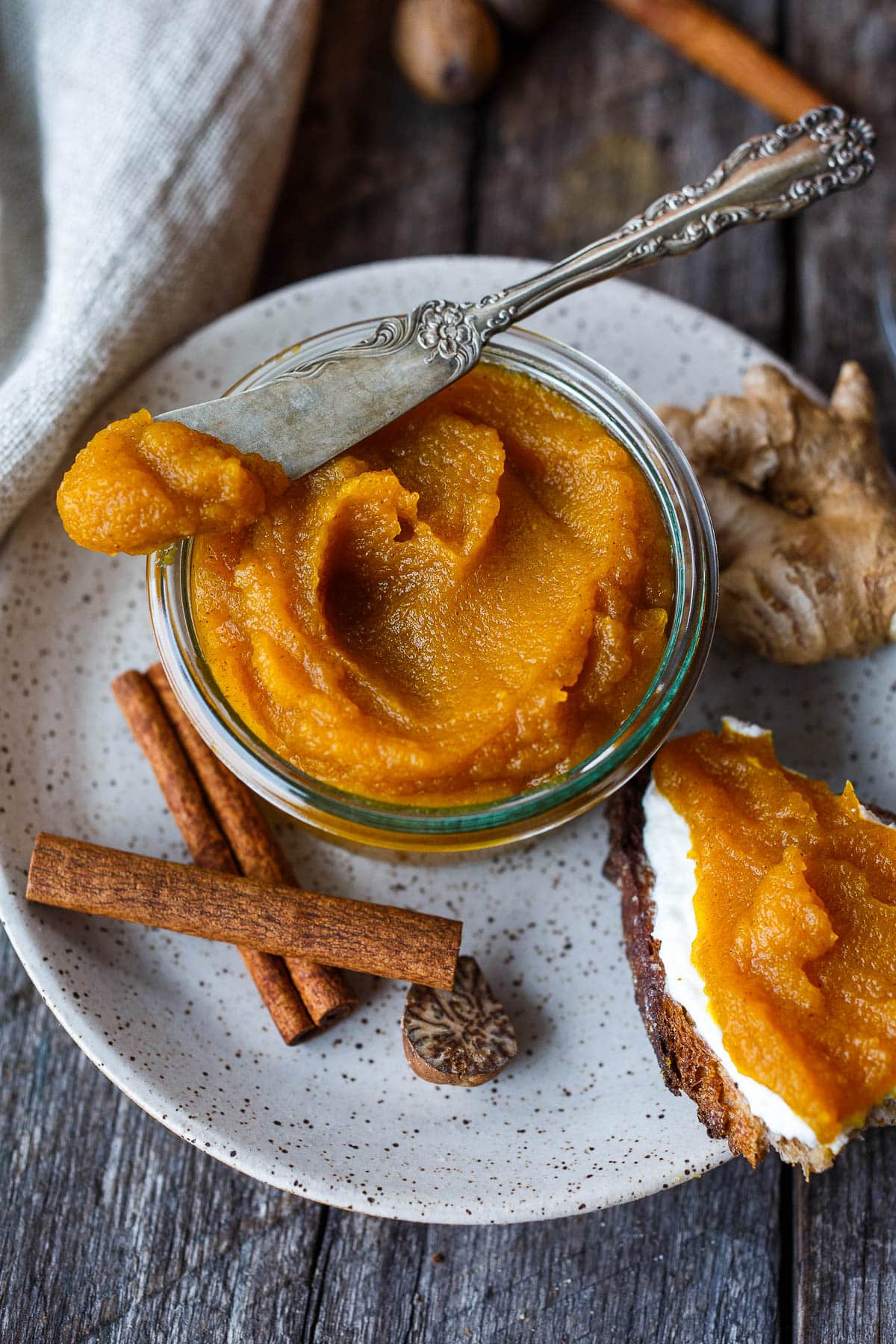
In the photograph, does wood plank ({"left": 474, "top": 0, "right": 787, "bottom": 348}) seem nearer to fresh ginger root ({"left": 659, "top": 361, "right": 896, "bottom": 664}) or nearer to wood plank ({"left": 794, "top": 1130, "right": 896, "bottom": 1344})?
fresh ginger root ({"left": 659, "top": 361, "right": 896, "bottom": 664})

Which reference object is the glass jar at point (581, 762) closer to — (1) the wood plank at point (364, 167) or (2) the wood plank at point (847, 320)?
(1) the wood plank at point (364, 167)

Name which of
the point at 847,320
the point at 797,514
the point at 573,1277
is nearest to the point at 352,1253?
the point at 573,1277

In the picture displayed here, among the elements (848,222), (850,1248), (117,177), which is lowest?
(850,1248)

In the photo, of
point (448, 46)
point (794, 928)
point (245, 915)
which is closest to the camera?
point (794, 928)

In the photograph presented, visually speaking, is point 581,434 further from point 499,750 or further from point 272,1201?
point 272,1201

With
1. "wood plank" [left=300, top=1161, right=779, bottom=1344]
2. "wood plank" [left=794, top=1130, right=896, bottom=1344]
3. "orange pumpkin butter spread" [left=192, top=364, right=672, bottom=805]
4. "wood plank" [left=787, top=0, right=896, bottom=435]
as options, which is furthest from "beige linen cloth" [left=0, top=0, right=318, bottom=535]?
Answer: "wood plank" [left=794, top=1130, right=896, bottom=1344]

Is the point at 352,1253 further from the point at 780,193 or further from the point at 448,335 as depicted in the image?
the point at 780,193
